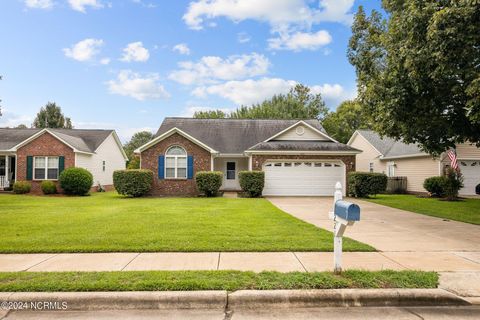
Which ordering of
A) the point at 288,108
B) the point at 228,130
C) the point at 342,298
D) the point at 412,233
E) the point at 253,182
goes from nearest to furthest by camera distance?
the point at 342,298 → the point at 412,233 → the point at 253,182 → the point at 228,130 → the point at 288,108

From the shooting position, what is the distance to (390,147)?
2830 centimetres

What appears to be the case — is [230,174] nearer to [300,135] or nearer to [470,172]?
[300,135]

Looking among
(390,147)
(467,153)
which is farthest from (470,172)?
(390,147)

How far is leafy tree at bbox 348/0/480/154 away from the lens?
816 cm

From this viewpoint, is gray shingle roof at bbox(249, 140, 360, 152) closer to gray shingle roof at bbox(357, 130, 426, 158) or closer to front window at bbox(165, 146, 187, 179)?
front window at bbox(165, 146, 187, 179)

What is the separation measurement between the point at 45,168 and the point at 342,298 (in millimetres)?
23185

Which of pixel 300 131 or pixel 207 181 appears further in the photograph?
pixel 300 131

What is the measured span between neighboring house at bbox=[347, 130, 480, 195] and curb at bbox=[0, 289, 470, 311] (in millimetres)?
16959

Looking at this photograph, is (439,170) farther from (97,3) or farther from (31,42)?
(31,42)

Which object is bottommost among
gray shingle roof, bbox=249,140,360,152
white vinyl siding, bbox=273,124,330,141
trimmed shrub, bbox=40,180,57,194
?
trimmed shrub, bbox=40,180,57,194

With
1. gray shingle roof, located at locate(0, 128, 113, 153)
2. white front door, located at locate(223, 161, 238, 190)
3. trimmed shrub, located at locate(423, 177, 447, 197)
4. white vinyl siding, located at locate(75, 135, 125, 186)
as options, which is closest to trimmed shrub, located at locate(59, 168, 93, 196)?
white vinyl siding, located at locate(75, 135, 125, 186)

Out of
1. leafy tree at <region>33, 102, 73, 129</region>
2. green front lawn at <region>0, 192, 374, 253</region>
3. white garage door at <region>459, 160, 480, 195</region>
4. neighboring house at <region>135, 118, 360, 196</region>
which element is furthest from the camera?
leafy tree at <region>33, 102, 73, 129</region>

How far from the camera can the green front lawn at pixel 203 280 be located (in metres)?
4.25

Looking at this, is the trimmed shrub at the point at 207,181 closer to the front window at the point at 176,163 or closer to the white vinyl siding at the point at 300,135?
the front window at the point at 176,163
